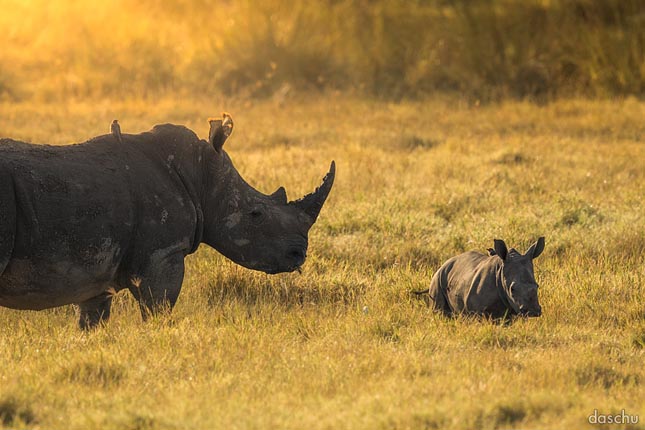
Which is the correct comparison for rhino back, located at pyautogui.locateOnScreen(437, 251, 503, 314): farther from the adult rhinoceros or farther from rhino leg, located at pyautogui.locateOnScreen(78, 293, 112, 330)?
rhino leg, located at pyautogui.locateOnScreen(78, 293, 112, 330)

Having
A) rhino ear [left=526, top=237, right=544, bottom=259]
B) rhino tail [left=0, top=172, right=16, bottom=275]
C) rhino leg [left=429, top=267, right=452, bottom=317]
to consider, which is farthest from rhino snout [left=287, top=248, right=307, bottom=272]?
rhino tail [left=0, top=172, right=16, bottom=275]

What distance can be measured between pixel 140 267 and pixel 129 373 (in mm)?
928

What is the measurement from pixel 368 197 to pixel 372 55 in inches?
350

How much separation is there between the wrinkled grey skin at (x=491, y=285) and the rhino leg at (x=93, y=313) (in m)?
2.08

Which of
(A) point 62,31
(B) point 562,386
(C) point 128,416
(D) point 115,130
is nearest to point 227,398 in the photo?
(C) point 128,416

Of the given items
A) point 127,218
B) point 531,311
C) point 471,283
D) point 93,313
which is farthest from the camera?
point 471,283

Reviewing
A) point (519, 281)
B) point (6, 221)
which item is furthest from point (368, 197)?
point (6, 221)

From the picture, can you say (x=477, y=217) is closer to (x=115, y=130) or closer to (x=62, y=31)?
(x=115, y=130)

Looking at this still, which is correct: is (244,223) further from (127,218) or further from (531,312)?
(531,312)

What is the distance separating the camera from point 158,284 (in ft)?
21.6

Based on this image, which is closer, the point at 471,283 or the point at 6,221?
the point at 6,221

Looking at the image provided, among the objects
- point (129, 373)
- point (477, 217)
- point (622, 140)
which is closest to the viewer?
point (129, 373)

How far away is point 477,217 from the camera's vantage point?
1006 cm

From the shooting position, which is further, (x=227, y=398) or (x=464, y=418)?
(x=227, y=398)
